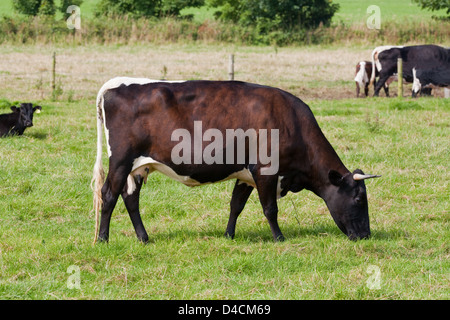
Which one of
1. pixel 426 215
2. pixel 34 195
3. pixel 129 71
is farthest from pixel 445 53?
pixel 34 195

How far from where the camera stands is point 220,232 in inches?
301

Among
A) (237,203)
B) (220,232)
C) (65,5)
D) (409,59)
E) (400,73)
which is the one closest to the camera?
(237,203)

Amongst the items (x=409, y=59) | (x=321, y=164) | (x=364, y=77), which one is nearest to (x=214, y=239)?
(x=321, y=164)

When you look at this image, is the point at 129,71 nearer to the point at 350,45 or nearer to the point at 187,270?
the point at 350,45

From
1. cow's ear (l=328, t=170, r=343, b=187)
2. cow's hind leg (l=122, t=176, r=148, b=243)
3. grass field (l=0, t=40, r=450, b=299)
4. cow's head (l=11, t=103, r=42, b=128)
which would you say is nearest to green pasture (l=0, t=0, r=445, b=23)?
cow's head (l=11, t=103, r=42, b=128)

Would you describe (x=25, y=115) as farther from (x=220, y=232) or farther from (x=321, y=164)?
(x=321, y=164)

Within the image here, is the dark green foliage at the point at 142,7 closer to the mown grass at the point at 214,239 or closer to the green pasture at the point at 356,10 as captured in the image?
the green pasture at the point at 356,10

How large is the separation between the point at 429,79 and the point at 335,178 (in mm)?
14341

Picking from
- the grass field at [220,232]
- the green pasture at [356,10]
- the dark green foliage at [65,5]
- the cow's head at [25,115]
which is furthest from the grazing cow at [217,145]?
the green pasture at [356,10]

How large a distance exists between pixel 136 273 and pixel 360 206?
2445 millimetres

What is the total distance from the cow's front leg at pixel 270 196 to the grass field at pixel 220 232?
15cm

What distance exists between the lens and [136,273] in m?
6.07

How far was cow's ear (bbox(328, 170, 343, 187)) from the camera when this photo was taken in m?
7.16

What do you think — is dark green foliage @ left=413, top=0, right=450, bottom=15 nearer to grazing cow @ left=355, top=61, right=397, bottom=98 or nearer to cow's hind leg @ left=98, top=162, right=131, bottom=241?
grazing cow @ left=355, top=61, right=397, bottom=98
